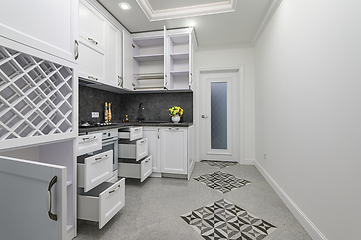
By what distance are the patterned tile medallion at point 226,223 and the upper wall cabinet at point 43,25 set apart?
71.8 inches

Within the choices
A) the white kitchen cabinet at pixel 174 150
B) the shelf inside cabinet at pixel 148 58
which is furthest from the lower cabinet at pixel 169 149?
the shelf inside cabinet at pixel 148 58

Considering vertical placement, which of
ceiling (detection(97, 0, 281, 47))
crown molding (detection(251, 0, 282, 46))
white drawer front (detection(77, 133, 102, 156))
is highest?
ceiling (detection(97, 0, 281, 47))

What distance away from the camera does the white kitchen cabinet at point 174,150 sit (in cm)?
267

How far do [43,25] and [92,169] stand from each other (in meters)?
1.15

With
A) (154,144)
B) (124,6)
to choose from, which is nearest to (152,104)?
(154,144)

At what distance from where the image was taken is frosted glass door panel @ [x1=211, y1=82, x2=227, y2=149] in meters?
3.81

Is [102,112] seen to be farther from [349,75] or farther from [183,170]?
[349,75]

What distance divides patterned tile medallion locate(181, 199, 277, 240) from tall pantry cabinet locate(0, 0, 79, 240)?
1089mm

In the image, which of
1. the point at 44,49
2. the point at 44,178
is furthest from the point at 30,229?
the point at 44,49

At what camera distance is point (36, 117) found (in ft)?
3.93

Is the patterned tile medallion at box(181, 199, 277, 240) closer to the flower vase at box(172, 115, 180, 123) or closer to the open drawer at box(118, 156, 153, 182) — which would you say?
the open drawer at box(118, 156, 153, 182)

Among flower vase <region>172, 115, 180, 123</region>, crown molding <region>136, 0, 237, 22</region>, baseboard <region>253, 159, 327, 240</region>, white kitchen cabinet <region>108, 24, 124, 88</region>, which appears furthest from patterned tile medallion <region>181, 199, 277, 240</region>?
crown molding <region>136, 0, 237, 22</region>

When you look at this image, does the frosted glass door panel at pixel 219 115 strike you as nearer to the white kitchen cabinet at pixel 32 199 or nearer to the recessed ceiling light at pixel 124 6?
the recessed ceiling light at pixel 124 6

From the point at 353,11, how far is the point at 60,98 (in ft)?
6.84
